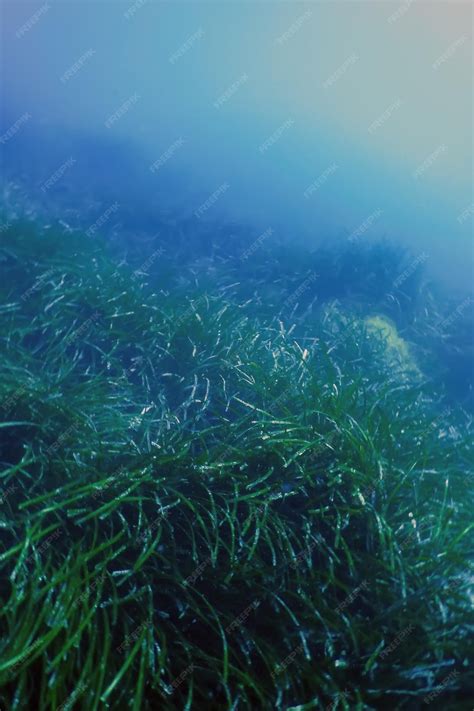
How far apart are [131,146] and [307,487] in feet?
56.6

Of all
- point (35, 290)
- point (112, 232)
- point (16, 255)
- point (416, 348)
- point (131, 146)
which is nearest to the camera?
point (35, 290)

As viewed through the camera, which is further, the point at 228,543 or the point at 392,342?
the point at 392,342

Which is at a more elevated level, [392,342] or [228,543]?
[392,342]

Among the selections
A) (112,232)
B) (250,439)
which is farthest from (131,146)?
(250,439)

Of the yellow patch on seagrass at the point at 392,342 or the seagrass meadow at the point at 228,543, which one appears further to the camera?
the yellow patch on seagrass at the point at 392,342

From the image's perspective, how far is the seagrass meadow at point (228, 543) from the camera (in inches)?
77.2

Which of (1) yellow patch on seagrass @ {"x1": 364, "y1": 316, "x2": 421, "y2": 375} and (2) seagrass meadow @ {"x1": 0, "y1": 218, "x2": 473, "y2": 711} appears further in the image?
(1) yellow patch on seagrass @ {"x1": 364, "y1": 316, "x2": 421, "y2": 375}

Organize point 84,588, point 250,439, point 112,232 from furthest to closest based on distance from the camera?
point 112,232 → point 250,439 → point 84,588

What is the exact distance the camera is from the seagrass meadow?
6.43 ft

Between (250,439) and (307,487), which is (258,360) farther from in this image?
(307,487)

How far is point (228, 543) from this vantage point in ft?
8.13

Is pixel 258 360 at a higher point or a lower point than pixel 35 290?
higher

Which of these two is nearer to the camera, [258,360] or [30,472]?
[30,472]

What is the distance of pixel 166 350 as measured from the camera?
4.41 m
